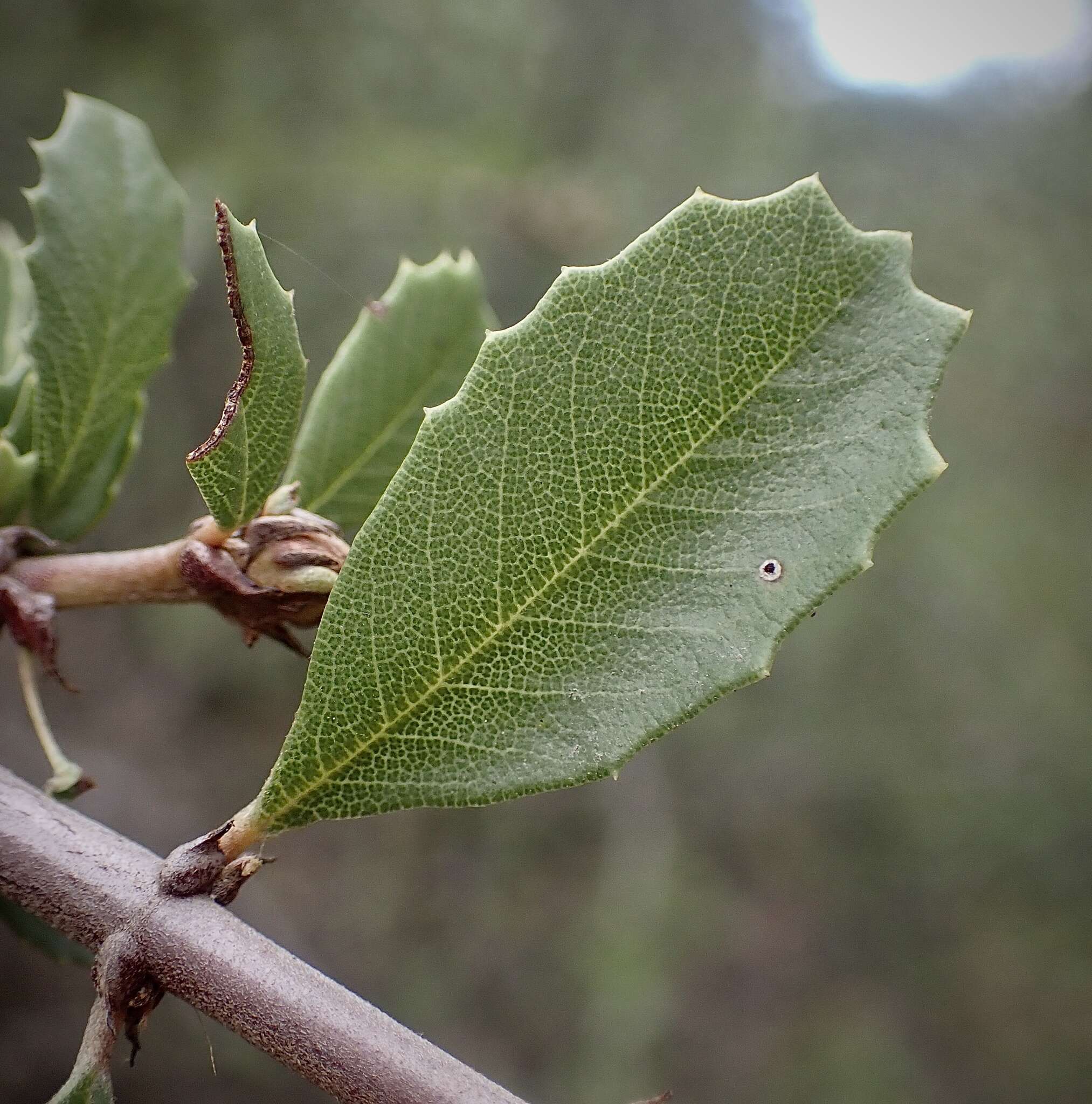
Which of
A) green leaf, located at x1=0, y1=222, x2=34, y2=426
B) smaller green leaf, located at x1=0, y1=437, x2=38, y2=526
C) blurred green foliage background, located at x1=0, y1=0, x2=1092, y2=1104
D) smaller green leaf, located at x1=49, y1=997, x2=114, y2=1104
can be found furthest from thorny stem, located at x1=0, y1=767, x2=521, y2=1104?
→ blurred green foliage background, located at x1=0, y1=0, x2=1092, y2=1104

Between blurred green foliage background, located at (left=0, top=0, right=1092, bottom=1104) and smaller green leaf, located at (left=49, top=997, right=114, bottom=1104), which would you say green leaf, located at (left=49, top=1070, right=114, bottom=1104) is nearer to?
smaller green leaf, located at (left=49, top=997, right=114, bottom=1104)

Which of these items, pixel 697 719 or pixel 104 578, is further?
pixel 697 719

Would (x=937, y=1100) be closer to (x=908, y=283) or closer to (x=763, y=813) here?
(x=763, y=813)

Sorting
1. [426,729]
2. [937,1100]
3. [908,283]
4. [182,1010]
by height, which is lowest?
[937,1100]

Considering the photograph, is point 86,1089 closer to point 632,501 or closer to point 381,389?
point 632,501

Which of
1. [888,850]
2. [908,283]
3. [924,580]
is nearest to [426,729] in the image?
[908,283]

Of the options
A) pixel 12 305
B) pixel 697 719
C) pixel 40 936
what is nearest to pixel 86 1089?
pixel 40 936
